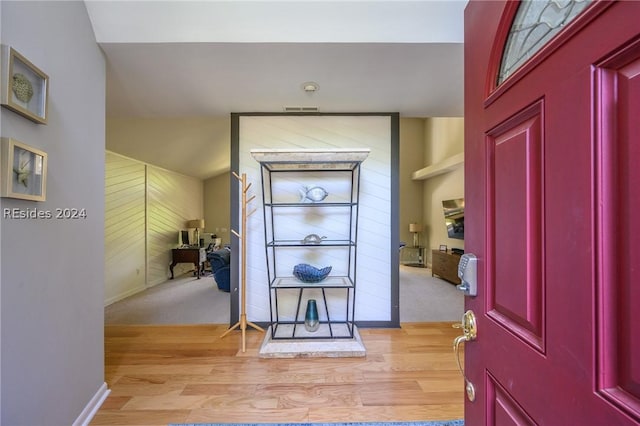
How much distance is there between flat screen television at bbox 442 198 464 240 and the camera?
553cm

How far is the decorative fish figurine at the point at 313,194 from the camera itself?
268 cm

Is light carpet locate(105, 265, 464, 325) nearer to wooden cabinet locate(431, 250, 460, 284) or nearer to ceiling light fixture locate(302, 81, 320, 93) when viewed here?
wooden cabinet locate(431, 250, 460, 284)

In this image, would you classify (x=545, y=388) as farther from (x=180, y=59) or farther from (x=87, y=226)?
(x=180, y=59)

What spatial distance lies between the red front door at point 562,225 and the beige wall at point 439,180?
18.2 ft

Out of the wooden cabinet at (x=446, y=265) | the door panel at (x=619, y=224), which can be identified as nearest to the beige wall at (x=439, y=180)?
the wooden cabinet at (x=446, y=265)

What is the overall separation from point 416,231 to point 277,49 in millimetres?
6697

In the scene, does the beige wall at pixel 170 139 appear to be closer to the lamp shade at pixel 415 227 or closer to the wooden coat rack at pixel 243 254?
the wooden coat rack at pixel 243 254

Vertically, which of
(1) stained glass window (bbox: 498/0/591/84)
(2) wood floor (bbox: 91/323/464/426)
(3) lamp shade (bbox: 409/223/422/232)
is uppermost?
(1) stained glass window (bbox: 498/0/591/84)

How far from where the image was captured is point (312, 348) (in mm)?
2389

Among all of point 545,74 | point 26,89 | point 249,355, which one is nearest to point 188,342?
point 249,355

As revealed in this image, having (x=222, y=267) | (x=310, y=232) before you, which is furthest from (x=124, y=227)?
(x=310, y=232)

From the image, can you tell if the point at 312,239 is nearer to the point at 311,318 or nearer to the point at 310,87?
the point at 311,318

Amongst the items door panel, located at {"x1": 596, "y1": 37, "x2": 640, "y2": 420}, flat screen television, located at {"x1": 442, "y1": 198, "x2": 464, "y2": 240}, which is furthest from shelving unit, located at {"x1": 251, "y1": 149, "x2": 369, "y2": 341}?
flat screen television, located at {"x1": 442, "y1": 198, "x2": 464, "y2": 240}

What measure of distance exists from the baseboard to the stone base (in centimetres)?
105
